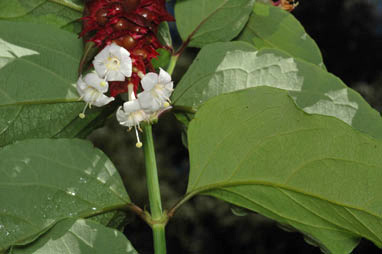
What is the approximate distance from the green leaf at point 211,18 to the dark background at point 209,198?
3.59m

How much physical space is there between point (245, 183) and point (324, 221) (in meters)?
0.08

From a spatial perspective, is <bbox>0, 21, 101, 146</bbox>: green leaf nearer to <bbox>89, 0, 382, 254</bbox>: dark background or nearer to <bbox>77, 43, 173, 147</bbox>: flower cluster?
<bbox>77, 43, 173, 147</bbox>: flower cluster

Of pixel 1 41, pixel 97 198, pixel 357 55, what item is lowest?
pixel 357 55

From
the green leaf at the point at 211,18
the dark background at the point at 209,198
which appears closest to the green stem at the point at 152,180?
the green leaf at the point at 211,18

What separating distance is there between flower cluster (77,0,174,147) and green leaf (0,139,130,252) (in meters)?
0.04

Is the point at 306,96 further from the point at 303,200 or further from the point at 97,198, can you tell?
the point at 97,198

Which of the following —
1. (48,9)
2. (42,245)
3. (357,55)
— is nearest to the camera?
(42,245)

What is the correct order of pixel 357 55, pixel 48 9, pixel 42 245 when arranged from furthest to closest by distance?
pixel 357 55 → pixel 48 9 → pixel 42 245

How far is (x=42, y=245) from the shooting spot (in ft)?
1.36

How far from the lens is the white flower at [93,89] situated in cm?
45

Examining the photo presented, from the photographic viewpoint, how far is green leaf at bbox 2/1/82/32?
518 millimetres

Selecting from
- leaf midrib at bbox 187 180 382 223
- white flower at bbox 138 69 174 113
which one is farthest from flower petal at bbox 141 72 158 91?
leaf midrib at bbox 187 180 382 223

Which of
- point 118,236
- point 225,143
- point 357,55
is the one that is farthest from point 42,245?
point 357,55

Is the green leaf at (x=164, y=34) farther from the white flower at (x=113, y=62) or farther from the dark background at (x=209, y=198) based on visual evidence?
the dark background at (x=209, y=198)
